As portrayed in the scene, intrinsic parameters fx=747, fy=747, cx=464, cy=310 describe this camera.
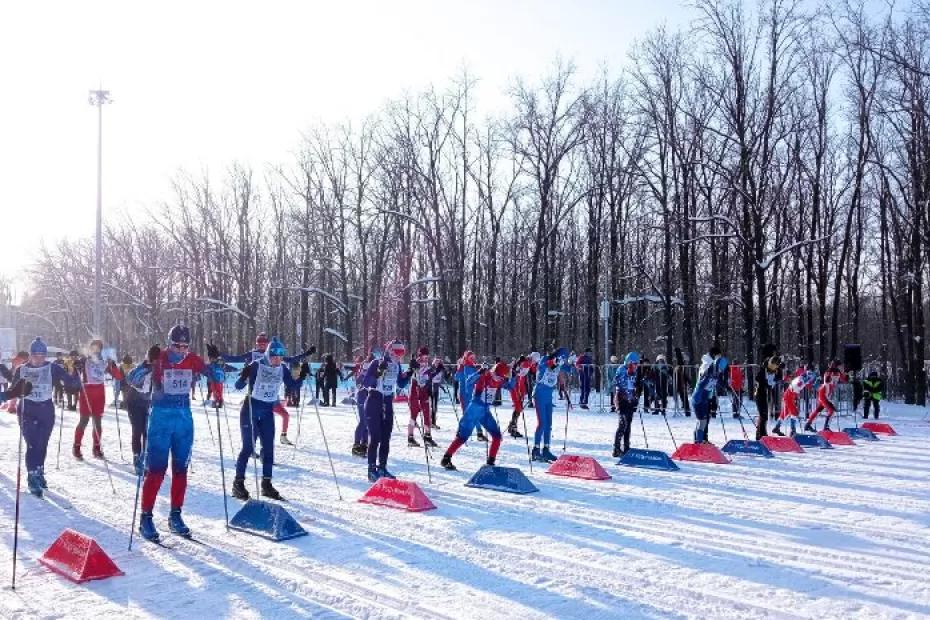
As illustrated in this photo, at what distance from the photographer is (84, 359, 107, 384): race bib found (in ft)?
44.5

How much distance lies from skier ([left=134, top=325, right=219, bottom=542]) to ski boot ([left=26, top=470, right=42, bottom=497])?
3312 mm

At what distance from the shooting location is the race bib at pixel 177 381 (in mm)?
7770

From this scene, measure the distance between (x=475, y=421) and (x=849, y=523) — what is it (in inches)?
207

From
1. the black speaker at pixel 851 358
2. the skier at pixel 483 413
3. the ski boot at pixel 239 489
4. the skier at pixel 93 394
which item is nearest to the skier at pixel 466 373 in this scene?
the skier at pixel 483 413

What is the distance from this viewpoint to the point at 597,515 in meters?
9.07

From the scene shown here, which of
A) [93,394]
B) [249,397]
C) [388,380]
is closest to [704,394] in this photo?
[388,380]

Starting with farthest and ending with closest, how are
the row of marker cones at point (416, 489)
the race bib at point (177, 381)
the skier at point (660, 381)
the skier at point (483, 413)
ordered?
the skier at point (660, 381) → the skier at point (483, 413) → the race bib at point (177, 381) → the row of marker cones at point (416, 489)

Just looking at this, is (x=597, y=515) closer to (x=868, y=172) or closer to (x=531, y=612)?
(x=531, y=612)

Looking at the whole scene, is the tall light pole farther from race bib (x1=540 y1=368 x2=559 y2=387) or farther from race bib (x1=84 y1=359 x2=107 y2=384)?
race bib (x1=540 y1=368 x2=559 y2=387)

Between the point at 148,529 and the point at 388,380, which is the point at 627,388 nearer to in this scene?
the point at 388,380

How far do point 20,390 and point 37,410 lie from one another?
2596 mm

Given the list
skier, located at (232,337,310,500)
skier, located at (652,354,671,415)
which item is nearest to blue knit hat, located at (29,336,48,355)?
skier, located at (232,337,310,500)

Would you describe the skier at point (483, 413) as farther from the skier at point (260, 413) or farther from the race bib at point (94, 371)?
the race bib at point (94, 371)

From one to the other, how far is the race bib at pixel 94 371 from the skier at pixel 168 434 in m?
6.60
